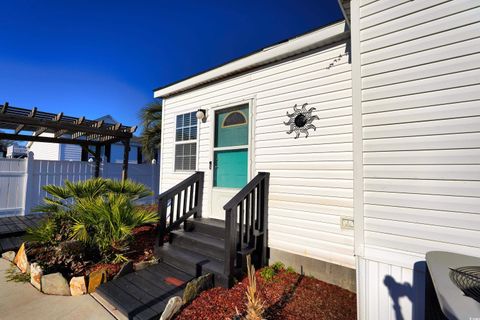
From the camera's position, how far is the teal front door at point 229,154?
13.3 ft

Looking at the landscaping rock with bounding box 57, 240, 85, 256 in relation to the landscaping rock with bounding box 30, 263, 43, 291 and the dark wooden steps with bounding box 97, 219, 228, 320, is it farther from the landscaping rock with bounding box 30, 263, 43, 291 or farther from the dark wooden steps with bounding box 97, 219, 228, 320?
the dark wooden steps with bounding box 97, 219, 228, 320

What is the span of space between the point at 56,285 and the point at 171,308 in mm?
1665

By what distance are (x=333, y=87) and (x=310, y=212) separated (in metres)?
1.76

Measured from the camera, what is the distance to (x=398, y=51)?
82.0 inches

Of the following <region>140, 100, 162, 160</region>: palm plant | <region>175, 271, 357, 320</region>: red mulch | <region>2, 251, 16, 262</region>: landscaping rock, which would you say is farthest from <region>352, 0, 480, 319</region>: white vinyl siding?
<region>140, 100, 162, 160</region>: palm plant

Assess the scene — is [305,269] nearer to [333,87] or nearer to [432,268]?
[432,268]

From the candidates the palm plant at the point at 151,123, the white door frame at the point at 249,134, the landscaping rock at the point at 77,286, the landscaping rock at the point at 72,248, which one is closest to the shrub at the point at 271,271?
the white door frame at the point at 249,134

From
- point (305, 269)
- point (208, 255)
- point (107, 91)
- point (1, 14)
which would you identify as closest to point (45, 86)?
point (107, 91)

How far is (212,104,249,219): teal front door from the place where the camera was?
405 centimetres

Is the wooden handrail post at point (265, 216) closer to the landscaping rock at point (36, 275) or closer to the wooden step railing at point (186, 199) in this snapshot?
the wooden step railing at point (186, 199)

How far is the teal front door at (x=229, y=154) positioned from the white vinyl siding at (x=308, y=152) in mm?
263

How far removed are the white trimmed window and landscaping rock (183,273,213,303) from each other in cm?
238

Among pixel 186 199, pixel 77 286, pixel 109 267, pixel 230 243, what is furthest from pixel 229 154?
pixel 77 286

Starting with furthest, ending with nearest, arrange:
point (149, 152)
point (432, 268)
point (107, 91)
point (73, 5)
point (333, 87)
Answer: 1. point (107, 91)
2. point (149, 152)
3. point (73, 5)
4. point (333, 87)
5. point (432, 268)
